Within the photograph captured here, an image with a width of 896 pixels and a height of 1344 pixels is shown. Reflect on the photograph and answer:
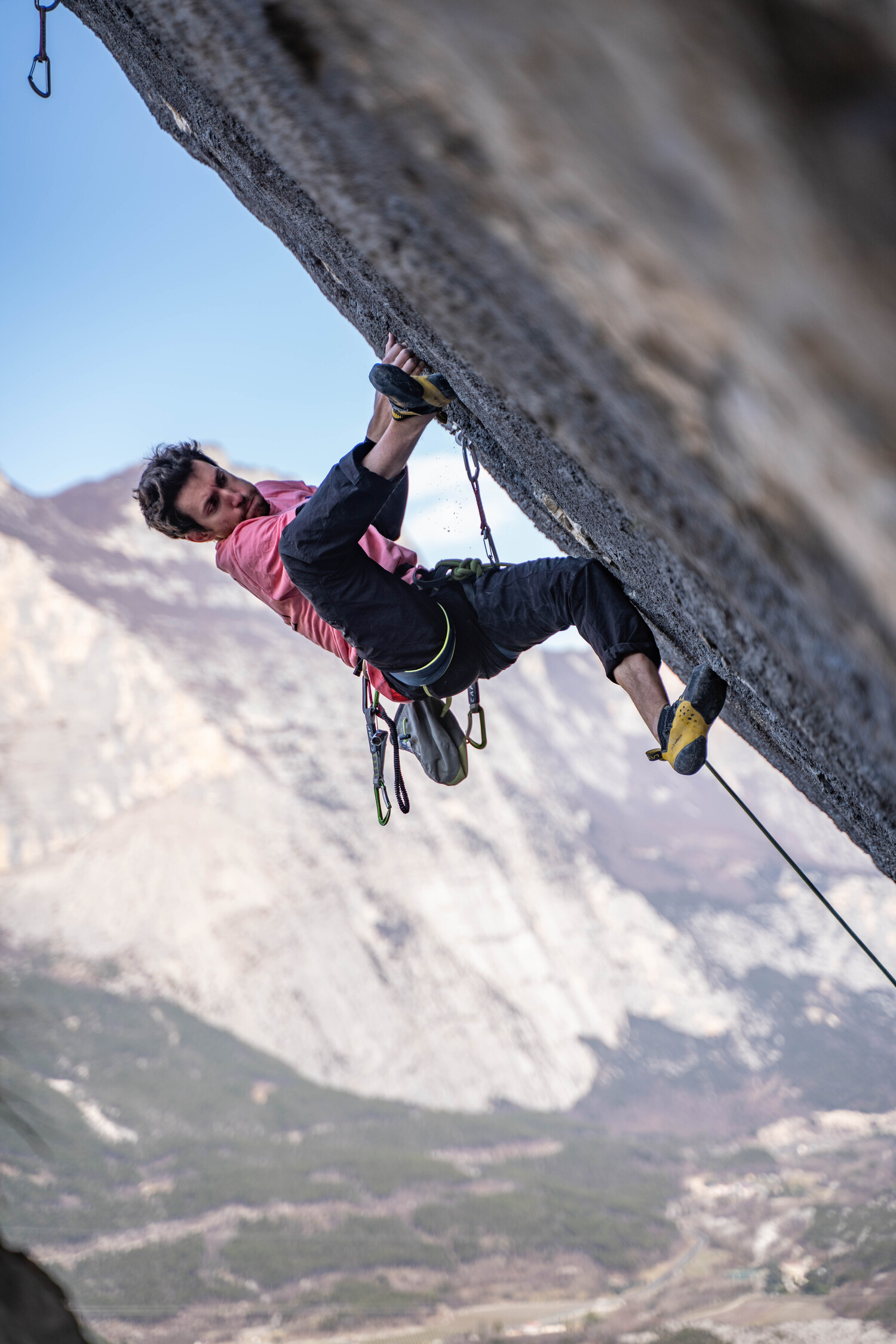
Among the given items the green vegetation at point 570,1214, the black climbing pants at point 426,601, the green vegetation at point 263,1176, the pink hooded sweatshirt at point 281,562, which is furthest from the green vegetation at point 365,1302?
the black climbing pants at point 426,601

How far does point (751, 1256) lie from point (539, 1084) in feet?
34.6

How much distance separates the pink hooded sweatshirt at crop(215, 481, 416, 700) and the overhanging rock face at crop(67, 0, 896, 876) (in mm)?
1513

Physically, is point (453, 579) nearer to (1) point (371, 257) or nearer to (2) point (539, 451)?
(2) point (539, 451)

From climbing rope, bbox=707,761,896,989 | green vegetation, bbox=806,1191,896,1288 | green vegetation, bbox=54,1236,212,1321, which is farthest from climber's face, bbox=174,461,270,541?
green vegetation, bbox=806,1191,896,1288

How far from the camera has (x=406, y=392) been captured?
2221 mm

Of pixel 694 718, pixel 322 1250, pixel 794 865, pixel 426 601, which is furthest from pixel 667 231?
pixel 322 1250

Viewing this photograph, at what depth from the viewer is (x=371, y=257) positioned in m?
1.24

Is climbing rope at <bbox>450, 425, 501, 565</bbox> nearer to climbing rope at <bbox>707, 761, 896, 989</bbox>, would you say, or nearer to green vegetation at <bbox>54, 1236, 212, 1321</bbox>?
climbing rope at <bbox>707, 761, 896, 989</bbox>

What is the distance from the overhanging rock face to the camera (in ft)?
1.71

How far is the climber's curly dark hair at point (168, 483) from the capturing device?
2.78 m

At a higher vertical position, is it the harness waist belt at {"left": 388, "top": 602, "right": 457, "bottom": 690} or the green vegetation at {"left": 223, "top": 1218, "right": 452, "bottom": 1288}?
the harness waist belt at {"left": 388, "top": 602, "right": 457, "bottom": 690}

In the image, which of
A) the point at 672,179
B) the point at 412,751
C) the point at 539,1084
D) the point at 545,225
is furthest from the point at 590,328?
the point at 539,1084

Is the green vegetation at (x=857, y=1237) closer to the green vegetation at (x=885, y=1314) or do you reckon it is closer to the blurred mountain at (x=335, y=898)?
the green vegetation at (x=885, y=1314)

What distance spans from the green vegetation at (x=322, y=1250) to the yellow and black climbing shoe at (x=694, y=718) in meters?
33.4
